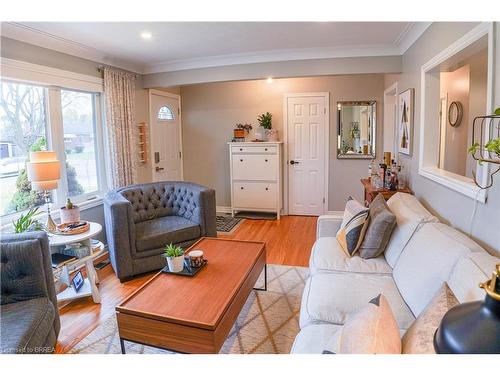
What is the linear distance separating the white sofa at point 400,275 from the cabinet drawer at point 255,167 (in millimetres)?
2829

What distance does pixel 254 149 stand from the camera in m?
5.40

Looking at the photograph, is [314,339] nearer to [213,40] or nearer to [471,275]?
[471,275]

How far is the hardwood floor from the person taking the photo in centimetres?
249

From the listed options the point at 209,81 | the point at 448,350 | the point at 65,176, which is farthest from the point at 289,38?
the point at 448,350

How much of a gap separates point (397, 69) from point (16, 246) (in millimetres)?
4041

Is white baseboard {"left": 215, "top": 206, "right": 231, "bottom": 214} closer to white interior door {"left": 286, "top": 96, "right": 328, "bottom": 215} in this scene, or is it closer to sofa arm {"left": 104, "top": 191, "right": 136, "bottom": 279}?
white interior door {"left": 286, "top": 96, "right": 328, "bottom": 215}

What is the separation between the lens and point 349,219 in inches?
112

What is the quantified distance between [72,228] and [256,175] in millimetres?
3113

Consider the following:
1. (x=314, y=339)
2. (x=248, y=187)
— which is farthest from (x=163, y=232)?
(x=248, y=187)

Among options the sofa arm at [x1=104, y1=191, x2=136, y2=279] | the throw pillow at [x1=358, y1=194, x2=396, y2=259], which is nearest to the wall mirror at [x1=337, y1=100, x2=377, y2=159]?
the throw pillow at [x1=358, y1=194, x2=396, y2=259]

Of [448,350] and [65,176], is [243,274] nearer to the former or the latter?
[448,350]

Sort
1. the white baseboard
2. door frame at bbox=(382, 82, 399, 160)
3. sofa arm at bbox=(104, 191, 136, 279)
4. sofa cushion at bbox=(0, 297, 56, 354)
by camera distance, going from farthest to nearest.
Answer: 1. the white baseboard
2. door frame at bbox=(382, 82, 399, 160)
3. sofa arm at bbox=(104, 191, 136, 279)
4. sofa cushion at bbox=(0, 297, 56, 354)

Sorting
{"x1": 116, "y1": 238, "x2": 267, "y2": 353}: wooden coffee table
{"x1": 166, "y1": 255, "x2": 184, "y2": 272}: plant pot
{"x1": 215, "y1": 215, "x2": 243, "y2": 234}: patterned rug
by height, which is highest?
{"x1": 166, "y1": 255, "x2": 184, "y2": 272}: plant pot

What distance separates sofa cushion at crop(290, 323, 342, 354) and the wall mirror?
4053mm
